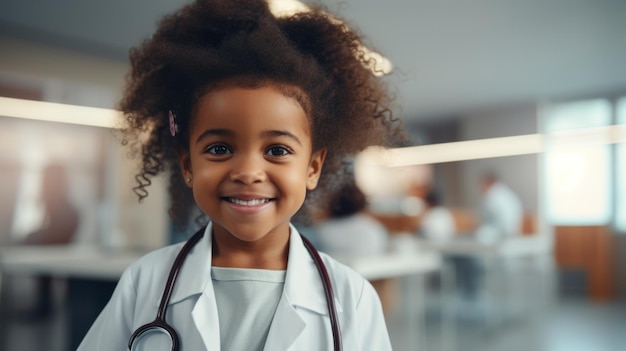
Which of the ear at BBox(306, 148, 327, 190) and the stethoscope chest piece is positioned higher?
the ear at BBox(306, 148, 327, 190)

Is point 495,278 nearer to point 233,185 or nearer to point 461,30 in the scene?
point 461,30

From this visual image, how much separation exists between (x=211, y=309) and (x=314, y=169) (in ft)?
0.77

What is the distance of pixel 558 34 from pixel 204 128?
8.14 feet

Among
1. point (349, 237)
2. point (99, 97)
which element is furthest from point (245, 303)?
point (349, 237)

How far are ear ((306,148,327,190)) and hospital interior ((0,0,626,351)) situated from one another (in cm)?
13

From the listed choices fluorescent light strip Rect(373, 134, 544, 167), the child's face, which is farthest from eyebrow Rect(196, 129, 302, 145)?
fluorescent light strip Rect(373, 134, 544, 167)

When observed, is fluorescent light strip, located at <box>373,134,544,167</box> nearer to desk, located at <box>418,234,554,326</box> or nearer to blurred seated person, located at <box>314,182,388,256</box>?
desk, located at <box>418,234,554,326</box>

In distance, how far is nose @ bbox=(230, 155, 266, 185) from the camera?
62 centimetres

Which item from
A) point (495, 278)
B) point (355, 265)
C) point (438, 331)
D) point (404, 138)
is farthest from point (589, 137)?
point (404, 138)

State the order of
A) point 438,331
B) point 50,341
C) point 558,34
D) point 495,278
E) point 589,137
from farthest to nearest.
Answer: point 495,278 → point 589,137 → point 438,331 → point 50,341 → point 558,34

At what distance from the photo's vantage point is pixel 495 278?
4.98 meters

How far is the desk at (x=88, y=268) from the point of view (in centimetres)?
181

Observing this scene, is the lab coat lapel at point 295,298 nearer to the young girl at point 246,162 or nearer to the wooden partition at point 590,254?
the young girl at point 246,162

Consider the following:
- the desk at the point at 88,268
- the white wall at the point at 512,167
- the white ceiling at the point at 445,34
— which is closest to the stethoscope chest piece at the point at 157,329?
the white ceiling at the point at 445,34
